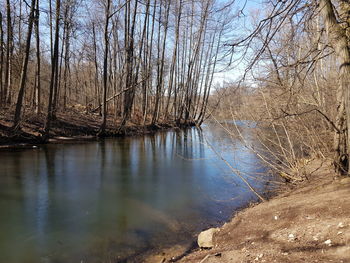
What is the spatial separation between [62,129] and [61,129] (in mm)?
72

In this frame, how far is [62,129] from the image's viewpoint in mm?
16953

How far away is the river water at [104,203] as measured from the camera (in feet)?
15.0

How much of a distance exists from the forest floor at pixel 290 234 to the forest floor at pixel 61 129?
11720 millimetres

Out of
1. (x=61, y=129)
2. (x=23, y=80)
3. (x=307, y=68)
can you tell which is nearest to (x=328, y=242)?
(x=307, y=68)

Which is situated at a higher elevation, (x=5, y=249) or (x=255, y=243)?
(x=255, y=243)

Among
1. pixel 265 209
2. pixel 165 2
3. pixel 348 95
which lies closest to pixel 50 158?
pixel 265 209

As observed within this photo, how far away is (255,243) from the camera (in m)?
3.44

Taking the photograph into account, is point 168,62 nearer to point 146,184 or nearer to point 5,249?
point 146,184

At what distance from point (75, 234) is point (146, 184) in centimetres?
353

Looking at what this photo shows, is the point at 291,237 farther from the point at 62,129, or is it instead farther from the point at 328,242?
the point at 62,129

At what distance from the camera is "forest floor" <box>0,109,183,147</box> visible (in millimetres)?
13141

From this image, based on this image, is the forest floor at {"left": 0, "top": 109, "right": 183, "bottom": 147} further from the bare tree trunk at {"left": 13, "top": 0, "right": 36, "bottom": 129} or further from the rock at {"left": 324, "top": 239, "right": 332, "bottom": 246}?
the rock at {"left": 324, "top": 239, "right": 332, "bottom": 246}

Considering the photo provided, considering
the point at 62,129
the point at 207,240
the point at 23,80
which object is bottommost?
the point at 207,240

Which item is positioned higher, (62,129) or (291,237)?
(62,129)
